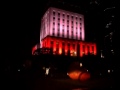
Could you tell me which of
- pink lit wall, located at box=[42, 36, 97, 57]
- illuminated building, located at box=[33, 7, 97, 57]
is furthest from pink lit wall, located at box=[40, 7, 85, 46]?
pink lit wall, located at box=[42, 36, 97, 57]

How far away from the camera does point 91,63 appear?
27.2 m

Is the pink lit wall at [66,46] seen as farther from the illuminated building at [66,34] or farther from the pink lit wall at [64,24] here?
the pink lit wall at [64,24]

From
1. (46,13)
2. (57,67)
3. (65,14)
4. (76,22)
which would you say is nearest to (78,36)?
(76,22)

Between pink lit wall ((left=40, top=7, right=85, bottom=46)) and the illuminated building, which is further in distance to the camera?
pink lit wall ((left=40, top=7, right=85, bottom=46))

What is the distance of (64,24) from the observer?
5081cm

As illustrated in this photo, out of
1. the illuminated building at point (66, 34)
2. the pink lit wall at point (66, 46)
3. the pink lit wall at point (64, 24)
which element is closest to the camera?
the pink lit wall at point (66, 46)

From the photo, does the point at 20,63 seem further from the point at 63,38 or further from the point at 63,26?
the point at 63,26

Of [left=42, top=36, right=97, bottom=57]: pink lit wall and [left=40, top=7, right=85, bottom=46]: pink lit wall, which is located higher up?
[left=40, top=7, right=85, bottom=46]: pink lit wall

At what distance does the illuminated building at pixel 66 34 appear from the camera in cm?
4656

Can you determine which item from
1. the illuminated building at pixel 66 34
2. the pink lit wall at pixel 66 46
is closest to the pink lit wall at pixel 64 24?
the illuminated building at pixel 66 34

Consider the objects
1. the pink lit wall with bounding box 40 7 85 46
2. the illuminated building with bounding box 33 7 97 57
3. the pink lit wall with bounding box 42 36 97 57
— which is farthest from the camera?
the pink lit wall with bounding box 40 7 85 46

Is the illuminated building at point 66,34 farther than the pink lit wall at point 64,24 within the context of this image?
No

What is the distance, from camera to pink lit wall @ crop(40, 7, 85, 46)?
49.0m

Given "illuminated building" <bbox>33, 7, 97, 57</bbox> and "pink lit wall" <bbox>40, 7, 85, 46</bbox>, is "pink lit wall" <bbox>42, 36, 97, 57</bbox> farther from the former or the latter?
"pink lit wall" <bbox>40, 7, 85, 46</bbox>
